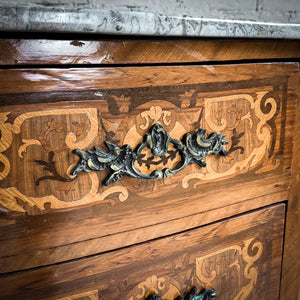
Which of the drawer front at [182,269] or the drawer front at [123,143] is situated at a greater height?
the drawer front at [123,143]

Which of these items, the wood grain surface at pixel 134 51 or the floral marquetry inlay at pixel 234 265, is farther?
the floral marquetry inlay at pixel 234 265

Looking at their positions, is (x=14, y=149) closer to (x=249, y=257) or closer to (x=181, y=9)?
(x=249, y=257)

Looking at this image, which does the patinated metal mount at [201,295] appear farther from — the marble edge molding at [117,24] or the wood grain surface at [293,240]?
the marble edge molding at [117,24]

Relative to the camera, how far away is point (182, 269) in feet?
1.59

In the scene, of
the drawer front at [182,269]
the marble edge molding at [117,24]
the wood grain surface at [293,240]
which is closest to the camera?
the marble edge molding at [117,24]

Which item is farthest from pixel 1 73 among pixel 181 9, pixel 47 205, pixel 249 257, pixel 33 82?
pixel 181 9

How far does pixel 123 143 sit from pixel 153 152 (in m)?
0.04

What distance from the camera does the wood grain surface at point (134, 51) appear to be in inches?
13.2

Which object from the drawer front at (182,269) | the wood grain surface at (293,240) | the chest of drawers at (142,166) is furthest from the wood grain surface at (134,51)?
the drawer front at (182,269)

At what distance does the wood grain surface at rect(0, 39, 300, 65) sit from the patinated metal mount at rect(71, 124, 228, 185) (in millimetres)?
84

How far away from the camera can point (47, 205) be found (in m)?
0.38

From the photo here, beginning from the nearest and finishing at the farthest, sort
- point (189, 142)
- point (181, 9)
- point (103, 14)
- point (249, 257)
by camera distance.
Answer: point (103, 14), point (189, 142), point (249, 257), point (181, 9)

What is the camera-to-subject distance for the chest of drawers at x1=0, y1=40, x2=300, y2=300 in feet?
1.18

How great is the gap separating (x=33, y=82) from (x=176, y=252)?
0.28 metres
